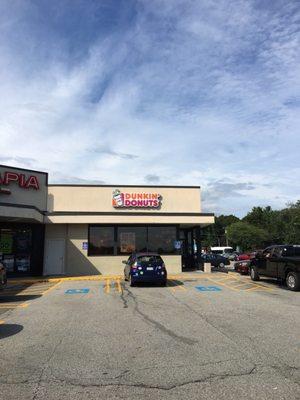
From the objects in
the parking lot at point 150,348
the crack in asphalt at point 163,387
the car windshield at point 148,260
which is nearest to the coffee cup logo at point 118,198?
the car windshield at point 148,260

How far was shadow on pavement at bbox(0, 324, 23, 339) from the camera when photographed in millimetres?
9586

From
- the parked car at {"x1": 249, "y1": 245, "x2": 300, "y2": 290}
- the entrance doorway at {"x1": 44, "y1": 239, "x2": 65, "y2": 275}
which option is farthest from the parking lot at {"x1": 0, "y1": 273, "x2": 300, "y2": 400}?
the entrance doorway at {"x1": 44, "y1": 239, "x2": 65, "y2": 275}

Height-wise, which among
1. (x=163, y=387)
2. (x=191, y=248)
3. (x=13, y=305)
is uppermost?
(x=191, y=248)

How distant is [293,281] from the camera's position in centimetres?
1839

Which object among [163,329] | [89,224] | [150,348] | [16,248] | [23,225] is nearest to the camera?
[150,348]

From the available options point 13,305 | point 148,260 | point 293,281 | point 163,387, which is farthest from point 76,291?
point 163,387

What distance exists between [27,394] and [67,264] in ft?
76.7

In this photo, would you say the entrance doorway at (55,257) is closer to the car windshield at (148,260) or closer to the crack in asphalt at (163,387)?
→ the car windshield at (148,260)

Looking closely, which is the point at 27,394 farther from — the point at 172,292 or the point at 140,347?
the point at 172,292

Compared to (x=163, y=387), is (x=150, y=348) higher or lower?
higher

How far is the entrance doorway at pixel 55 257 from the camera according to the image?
28.4 m

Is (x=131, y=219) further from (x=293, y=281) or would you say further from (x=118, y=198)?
(x=293, y=281)

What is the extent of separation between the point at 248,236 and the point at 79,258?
74.6 meters

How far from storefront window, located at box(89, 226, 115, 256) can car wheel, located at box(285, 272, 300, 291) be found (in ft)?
42.9
